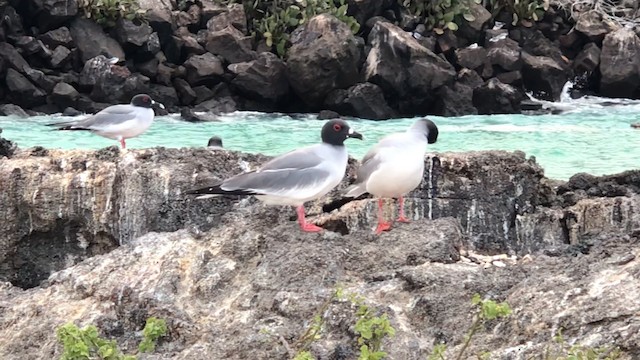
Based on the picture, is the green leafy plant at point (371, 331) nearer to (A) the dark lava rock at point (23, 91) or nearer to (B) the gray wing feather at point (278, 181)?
(B) the gray wing feather at point (278, 181)

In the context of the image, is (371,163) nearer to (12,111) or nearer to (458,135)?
(458,135)

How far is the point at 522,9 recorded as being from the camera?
77.5ft

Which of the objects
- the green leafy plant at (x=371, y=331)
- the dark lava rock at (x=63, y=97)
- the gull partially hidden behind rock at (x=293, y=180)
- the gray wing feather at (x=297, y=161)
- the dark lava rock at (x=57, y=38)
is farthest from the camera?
the dark lava rock at (x=57, y=38)

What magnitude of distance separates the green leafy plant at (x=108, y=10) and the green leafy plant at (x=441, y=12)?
23.0 feet

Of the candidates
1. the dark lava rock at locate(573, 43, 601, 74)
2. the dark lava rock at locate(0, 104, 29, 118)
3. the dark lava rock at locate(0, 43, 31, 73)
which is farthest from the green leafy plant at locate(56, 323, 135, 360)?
the dark lava rock at locate(573, 43, 601, 74)

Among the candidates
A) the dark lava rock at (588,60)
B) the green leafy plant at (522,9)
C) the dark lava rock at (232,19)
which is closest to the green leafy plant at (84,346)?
the dark lava rock at (232,19)

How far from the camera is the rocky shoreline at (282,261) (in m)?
3.15

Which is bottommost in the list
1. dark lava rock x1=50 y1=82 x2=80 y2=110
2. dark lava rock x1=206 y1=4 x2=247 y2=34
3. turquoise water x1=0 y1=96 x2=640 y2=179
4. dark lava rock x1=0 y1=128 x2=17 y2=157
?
turquoise water x1=0 y1=96 x2=640 y2=179

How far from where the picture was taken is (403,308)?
338 centimetres

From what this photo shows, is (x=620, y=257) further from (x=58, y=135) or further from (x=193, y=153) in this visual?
(x=58, y=135)

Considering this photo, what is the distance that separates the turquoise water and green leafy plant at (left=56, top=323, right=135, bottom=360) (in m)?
9.37

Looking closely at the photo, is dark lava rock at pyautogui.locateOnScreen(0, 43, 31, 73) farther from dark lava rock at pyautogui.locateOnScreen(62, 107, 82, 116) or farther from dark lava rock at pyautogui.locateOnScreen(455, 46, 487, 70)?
dark lava rock at pyautogui.locateOnScreen(455, 46, 487, 70)

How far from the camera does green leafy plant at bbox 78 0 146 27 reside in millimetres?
19750

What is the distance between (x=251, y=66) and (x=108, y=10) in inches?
137
